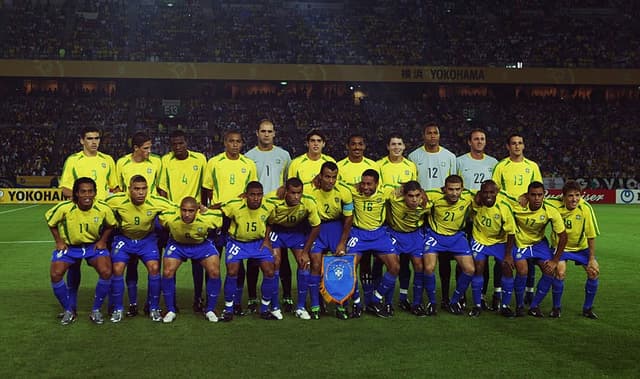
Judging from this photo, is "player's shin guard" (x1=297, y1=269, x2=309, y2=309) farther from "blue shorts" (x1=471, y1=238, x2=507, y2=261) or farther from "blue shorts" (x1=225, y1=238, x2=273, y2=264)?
"blue shorts" (x1=471, y1=238, x2=507, y2=261)

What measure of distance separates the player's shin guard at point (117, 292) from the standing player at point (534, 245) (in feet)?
13.8

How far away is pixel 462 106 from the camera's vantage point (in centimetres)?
3875

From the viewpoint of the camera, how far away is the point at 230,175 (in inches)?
323

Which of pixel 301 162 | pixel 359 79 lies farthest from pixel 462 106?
pixel 301 162

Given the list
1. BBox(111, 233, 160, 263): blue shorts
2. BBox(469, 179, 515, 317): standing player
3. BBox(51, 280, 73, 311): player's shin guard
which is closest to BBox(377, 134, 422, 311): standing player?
BBox(469, 179, 515, 317): standing player

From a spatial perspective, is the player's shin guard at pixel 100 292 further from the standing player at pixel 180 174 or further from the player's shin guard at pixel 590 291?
the player's shin guard at pixel 590 291

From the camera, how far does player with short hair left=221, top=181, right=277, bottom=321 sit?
7688 mm

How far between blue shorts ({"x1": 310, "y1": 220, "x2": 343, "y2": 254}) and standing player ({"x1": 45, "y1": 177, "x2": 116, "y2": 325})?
7.52ft

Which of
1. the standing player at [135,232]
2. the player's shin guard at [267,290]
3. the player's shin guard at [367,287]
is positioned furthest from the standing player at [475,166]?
the standing player at [135,232]

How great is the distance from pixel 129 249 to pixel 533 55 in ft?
109

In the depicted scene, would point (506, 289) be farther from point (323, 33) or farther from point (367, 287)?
point (323, 33)

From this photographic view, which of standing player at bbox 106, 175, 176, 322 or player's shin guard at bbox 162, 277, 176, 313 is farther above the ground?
standing player at bbox 106, 175, 176, 322

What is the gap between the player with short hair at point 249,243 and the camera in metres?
7.69

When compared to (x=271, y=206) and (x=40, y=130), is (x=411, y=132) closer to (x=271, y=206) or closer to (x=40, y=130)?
(x=40, y=130)
